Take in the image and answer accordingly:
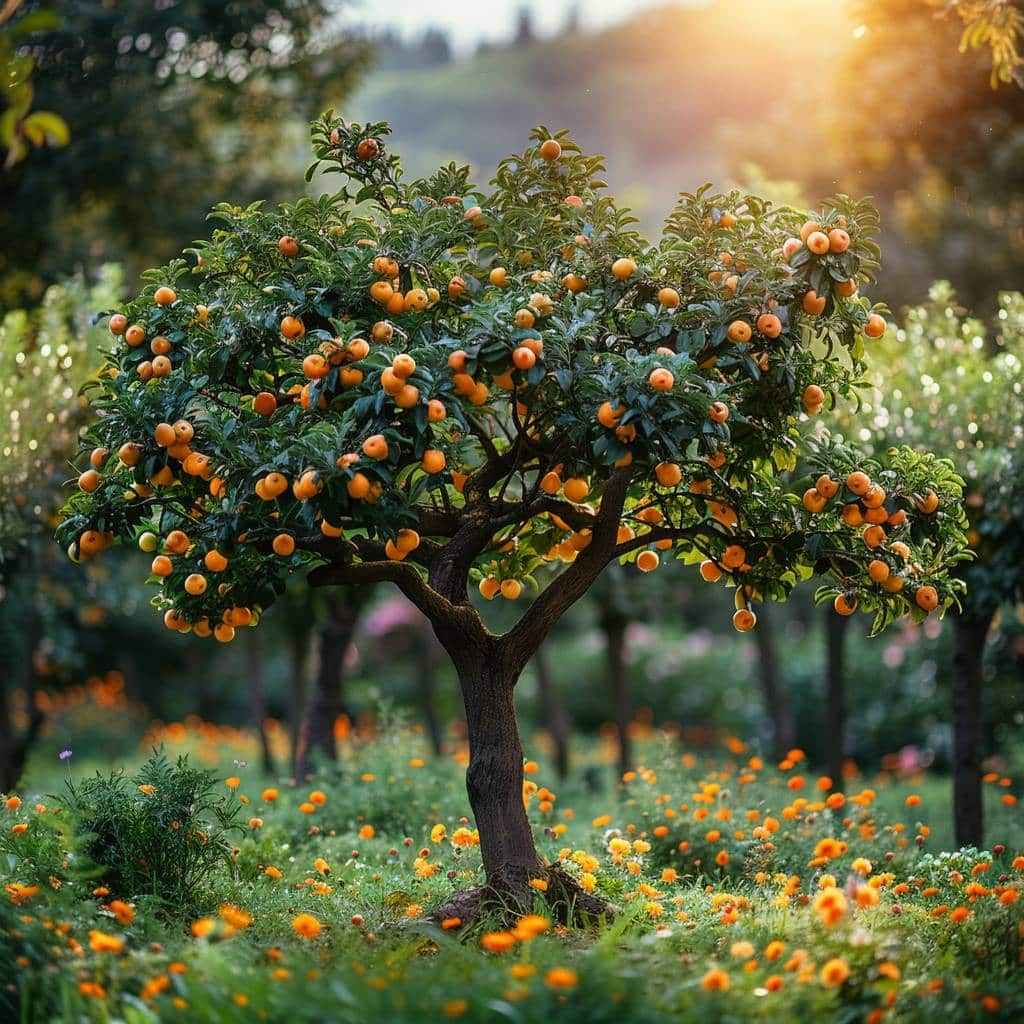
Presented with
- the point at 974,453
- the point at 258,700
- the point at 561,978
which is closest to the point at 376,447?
the point at 561,978

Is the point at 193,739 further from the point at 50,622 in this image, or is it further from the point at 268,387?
the point at 268,387

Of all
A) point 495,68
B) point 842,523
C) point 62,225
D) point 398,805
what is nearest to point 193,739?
point 62,225

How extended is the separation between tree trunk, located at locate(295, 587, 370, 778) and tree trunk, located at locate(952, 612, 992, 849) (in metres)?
4.30

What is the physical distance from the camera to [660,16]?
49.1 metres

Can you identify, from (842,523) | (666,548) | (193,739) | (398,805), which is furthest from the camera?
(193,739)

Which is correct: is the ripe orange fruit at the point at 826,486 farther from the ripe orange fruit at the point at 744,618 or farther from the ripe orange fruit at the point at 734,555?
the ripe orange fruit at the point at 744,618

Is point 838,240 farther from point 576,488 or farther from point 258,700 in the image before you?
point 258,700

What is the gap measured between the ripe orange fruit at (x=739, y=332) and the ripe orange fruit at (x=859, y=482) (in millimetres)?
649

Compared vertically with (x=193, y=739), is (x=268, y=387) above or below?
above

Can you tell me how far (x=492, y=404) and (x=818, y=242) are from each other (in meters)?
1.51

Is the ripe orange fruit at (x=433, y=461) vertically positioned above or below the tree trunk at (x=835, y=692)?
above

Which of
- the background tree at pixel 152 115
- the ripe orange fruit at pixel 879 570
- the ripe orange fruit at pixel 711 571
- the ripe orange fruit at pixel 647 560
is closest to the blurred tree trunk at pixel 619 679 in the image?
the ripe orange fruit at pixel 647 560

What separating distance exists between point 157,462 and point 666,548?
2361mm

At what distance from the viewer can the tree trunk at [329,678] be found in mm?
8586
